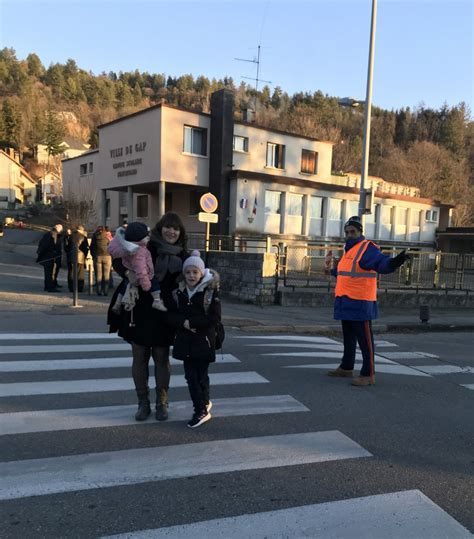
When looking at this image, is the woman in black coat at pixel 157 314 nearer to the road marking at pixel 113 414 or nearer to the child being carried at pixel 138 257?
the child being carried at pixel 138 257

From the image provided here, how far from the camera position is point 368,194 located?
51.4ft

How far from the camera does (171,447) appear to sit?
3.91 metres

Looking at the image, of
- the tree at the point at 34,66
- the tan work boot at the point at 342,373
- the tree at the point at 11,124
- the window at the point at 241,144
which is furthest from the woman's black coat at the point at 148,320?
the tree at the point at 34,66

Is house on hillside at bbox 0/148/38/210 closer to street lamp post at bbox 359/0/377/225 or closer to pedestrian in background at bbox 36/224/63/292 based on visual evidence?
pedestrian in background at bbox 36/224/63/292

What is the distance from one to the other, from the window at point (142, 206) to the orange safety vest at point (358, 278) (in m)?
27.0

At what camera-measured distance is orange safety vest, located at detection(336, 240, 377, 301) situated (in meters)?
5.93

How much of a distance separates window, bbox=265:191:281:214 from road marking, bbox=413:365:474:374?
20.0 metres

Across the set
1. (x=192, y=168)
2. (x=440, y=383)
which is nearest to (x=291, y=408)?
(x=440, y=383)

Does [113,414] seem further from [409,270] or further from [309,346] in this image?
[409,270]

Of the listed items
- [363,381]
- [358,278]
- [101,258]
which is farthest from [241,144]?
[363,381]

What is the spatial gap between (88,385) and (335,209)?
2572cm

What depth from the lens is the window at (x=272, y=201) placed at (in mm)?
26750

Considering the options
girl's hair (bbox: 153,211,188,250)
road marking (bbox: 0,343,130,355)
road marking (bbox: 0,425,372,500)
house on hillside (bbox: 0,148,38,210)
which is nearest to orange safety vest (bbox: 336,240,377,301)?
road marking (bbox: 0,425,372,500)

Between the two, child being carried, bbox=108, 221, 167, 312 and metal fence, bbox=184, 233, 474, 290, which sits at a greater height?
child being carried, bbox=108, 221, 167, 312
